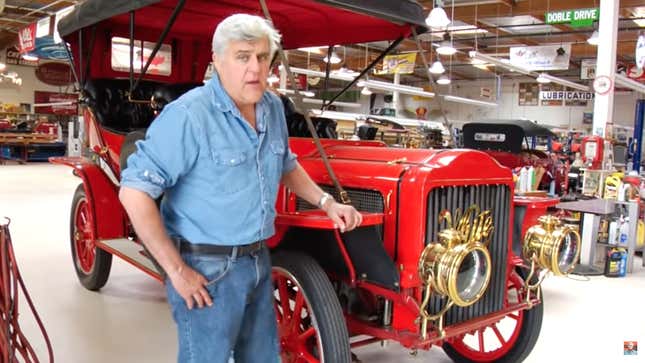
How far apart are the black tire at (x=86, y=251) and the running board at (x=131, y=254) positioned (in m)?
0.12

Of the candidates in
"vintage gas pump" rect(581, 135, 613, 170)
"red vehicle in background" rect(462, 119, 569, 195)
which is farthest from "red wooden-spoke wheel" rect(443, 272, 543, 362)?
"red vehicle in background" rect(462, 119, 569, 195)

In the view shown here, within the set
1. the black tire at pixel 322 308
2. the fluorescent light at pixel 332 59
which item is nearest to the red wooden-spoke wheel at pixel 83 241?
the fluorescent light at pixel 332 59

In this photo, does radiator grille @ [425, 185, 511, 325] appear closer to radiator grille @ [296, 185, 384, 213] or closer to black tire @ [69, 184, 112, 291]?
radiator grille @ [296, 185, 384, 213]

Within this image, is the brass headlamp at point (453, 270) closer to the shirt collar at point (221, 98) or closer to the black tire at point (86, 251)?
the shirt collar at point (221, 98)

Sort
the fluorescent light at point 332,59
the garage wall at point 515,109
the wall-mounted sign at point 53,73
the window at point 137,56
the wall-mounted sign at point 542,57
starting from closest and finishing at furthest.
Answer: the fluorescent light at point 332,59
the window at point 137,56
the wall-mounted sign at point 542,57
the wall-mounted sign at point 53,73
the garage wall at point 515,109

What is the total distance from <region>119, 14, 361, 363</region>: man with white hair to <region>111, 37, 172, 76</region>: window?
121 inches

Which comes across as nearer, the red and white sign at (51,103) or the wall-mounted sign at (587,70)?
the wall-mounted sign at (587,70)

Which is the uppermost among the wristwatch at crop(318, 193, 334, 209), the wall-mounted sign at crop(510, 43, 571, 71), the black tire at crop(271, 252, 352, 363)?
the wall-mounted sign at crop(510, 43, 571, 71)

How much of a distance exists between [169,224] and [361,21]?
2.24 meters

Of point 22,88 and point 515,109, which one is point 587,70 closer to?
point 515,109

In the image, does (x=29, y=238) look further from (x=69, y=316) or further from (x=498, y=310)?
(x=498, y=310)

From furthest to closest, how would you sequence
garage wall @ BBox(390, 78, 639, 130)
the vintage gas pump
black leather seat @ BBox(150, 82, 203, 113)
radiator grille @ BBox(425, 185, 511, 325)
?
1. garage wall @ BBox(390, 78, 639, 130)
2. the vintage gas pump
3. black leather seat @ BBox(150, 82, 203, 113)
4. radiator grille @ BBox(425, 185, 511, 325)

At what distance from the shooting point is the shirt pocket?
62.6 inches

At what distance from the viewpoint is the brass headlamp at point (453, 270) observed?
6.97 feet
